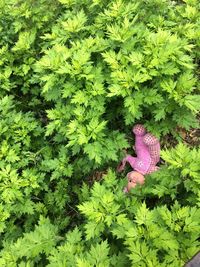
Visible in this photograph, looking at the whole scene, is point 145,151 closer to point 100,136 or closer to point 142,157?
point 142,157

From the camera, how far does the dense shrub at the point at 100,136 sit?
11.5ft

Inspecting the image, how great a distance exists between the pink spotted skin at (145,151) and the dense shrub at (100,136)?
15cm

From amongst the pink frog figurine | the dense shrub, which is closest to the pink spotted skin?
the pink frog figurine

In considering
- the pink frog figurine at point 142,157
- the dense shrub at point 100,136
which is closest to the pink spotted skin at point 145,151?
the pink frog figurine at point 142,157

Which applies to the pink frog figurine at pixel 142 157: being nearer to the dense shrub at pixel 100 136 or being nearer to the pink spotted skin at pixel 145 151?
the pink spotted skin at pixel 145 151

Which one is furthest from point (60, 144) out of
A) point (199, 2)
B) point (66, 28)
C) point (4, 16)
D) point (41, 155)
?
point (199, 2)

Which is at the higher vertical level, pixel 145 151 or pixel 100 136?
pixel 100 136

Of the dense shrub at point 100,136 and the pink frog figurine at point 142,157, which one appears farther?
the pink frog figurine at point 142,157

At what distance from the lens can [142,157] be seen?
177 inches

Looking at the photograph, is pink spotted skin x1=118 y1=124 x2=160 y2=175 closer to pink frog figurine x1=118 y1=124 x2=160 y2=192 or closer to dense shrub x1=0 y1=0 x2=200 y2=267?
pink frog figurine x1=118 y1=124 x2=160 y2=192

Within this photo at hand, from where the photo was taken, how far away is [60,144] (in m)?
4.86

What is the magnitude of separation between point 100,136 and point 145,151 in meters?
0.68

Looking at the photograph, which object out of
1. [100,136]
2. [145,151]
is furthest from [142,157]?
[100,136]

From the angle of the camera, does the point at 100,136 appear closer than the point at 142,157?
Yes
